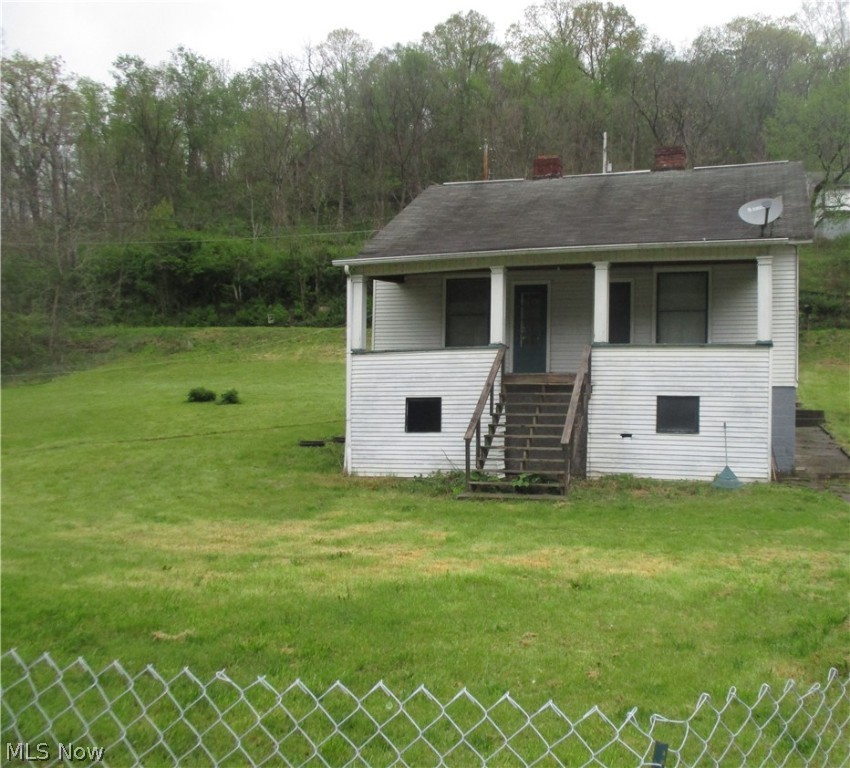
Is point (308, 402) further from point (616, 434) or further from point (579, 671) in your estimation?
point (579, 671)

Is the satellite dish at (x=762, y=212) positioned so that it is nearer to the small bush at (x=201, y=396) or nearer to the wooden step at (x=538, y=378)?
the wooden step at (x=538, y=378)

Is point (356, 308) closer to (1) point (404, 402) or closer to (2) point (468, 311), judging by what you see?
(1) point (404, 402)

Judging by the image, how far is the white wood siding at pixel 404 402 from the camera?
15383 mm

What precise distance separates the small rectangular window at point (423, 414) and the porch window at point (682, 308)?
4.54m

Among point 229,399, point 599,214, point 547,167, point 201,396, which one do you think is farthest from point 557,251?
point 201,396

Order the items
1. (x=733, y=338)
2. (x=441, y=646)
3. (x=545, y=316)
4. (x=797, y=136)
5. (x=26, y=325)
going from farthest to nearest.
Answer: (x=797, y=136), (x=26, y=325), (x=545, y=316), (x=733, y=338), (x=441, y=646)

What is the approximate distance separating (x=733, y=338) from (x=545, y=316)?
3608 millimetres

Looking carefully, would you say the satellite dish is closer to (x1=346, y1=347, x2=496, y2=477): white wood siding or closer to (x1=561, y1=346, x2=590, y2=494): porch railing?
(x1=561, y1=346, x2=590, y2=494): porch railing

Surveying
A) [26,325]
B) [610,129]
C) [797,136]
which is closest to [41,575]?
[26,325]

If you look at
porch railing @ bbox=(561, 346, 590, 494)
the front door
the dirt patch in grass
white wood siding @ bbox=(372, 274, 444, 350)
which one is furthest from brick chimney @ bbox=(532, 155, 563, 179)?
the dirt patch in grass

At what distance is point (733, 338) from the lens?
629 inches

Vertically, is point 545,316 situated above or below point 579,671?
above

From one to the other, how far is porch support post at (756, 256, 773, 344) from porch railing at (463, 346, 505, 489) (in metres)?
4.30

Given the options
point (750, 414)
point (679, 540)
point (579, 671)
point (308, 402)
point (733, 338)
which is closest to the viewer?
point (579, 671)
